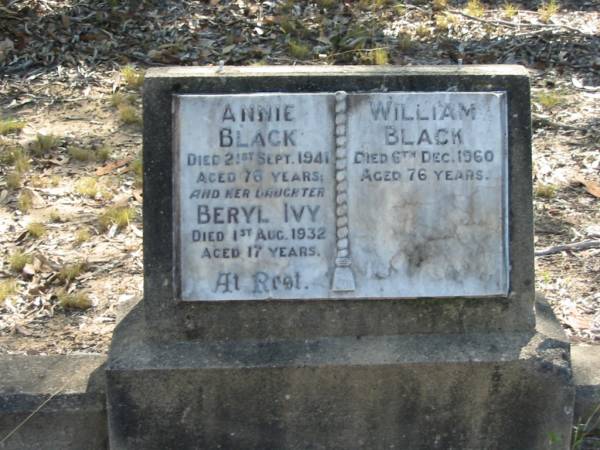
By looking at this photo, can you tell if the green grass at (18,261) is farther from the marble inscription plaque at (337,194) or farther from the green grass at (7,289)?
the marble inscription plaque at (337,194)

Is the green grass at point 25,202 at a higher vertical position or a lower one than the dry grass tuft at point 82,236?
higher

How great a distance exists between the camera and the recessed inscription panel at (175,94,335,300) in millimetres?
2984

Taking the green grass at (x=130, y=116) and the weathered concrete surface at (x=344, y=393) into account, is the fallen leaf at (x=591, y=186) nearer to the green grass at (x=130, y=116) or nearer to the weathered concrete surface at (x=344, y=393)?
the weathered concrete surface at (x=344, y=393)

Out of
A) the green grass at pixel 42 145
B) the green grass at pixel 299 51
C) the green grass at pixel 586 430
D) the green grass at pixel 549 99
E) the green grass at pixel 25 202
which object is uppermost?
the green grass at pixel 299 51

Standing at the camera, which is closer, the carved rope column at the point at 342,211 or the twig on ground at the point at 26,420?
the carved rope column at the point at 342,211

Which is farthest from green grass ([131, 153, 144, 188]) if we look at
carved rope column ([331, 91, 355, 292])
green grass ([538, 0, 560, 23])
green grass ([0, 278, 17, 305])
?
green grass ([538, 0, 560, 23])

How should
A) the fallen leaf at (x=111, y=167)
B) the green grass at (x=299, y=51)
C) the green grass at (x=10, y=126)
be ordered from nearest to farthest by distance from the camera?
the fallen leaf at (x=111, y=167), the green grass at (x=10, y=126), the green grass at (x=299, y=51)

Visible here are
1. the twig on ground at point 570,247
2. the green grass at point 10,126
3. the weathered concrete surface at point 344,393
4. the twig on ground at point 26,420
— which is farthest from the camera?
the green grass at point 10,126

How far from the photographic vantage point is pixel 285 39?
7516 millimetres

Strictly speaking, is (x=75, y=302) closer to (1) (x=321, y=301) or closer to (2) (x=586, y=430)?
(1) (x=321, y=301)

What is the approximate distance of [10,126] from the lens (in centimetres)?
605

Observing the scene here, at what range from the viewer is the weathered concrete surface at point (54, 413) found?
3.12 meters

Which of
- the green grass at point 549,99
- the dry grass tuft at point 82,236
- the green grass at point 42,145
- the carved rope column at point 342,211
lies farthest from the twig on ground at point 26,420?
the green grass at point 549,99

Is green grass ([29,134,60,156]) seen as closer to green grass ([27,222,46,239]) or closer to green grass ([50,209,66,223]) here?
green grass ([50,209,66,223])
